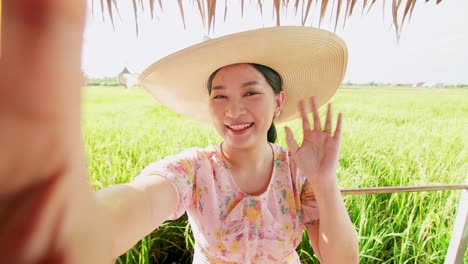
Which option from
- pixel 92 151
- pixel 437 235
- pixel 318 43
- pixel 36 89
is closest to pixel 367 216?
pixel 437 235

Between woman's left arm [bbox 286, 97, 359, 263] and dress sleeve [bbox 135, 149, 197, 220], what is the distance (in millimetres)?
251

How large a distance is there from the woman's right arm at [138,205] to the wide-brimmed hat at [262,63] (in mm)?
320

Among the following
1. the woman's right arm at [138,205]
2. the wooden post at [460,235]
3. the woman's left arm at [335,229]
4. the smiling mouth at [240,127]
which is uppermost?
the smiling mouth at [240,127]

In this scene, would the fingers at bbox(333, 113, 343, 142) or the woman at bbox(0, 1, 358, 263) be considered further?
the fingers at bbox(333, 113, 343, 142)

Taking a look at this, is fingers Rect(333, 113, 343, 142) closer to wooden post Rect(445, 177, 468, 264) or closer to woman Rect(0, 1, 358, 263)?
woman Rect(0, 1, 358, 263)

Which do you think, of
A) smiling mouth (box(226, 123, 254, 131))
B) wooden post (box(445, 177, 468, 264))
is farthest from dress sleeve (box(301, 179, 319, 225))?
wooden post (box(445, 177, 468, 264))

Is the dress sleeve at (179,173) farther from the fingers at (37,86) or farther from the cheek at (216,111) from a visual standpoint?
the fingers at (37,86)

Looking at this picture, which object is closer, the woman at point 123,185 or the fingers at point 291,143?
the woman at point 123,185

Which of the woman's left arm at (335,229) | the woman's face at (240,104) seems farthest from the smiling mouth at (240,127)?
the woman's left arm at (335,229)

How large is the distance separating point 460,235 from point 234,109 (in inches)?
47.3

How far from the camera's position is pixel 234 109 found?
2.61ft

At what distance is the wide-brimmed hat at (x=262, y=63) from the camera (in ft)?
2.65

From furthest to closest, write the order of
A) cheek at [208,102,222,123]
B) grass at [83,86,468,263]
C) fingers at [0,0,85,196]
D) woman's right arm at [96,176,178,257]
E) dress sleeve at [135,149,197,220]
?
grass at [83,86,468,263]
cheek at [208,102,222,123]
dress sleeve at [135,149,197,220]
woman's right arm at [96,176,178,257]
fingers at [0,0,85,196]

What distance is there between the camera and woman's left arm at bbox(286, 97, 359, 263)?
76 centimetres
